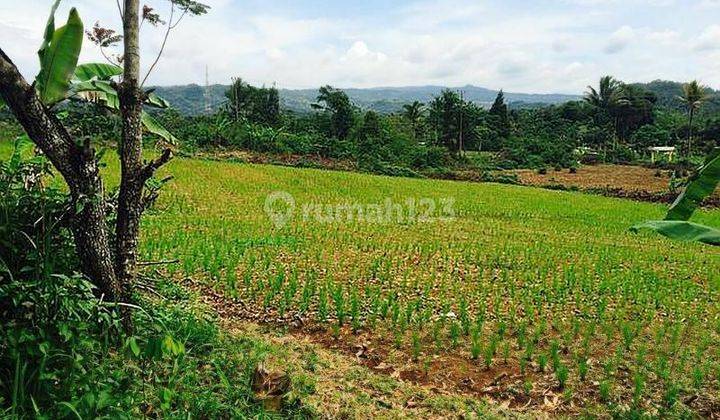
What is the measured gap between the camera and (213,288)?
19.6 ft

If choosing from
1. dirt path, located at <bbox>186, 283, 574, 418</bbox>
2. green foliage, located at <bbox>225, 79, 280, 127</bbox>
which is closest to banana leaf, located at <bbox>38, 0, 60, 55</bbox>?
dirt path, located at <bbox>186, 283, 574, 418</bbox>

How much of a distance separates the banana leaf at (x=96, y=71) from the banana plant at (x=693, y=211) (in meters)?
4.13

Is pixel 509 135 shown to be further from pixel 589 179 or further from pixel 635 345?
pixel 635 345

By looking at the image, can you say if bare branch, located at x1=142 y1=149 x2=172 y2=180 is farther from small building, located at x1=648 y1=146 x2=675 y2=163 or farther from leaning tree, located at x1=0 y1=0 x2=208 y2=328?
small building, located at x1=648 y1=146 x2=675 y2=163

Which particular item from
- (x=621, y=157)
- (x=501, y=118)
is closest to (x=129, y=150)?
(x=621, y=157)

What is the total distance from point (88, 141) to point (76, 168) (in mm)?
174

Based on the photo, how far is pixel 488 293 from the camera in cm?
648

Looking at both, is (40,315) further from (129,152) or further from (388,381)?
(388,381)

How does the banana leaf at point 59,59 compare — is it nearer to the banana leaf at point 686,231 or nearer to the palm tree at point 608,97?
the banana leaf at point 686,231

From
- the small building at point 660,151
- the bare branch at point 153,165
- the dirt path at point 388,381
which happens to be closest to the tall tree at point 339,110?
the small building at point 660,151

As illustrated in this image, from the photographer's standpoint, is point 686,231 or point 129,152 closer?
point 686,231

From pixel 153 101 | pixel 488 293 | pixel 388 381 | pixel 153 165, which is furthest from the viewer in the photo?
pixel 488 293

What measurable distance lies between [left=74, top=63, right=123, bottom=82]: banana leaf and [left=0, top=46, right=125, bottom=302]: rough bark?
144cm

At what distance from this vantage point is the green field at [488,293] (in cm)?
421
